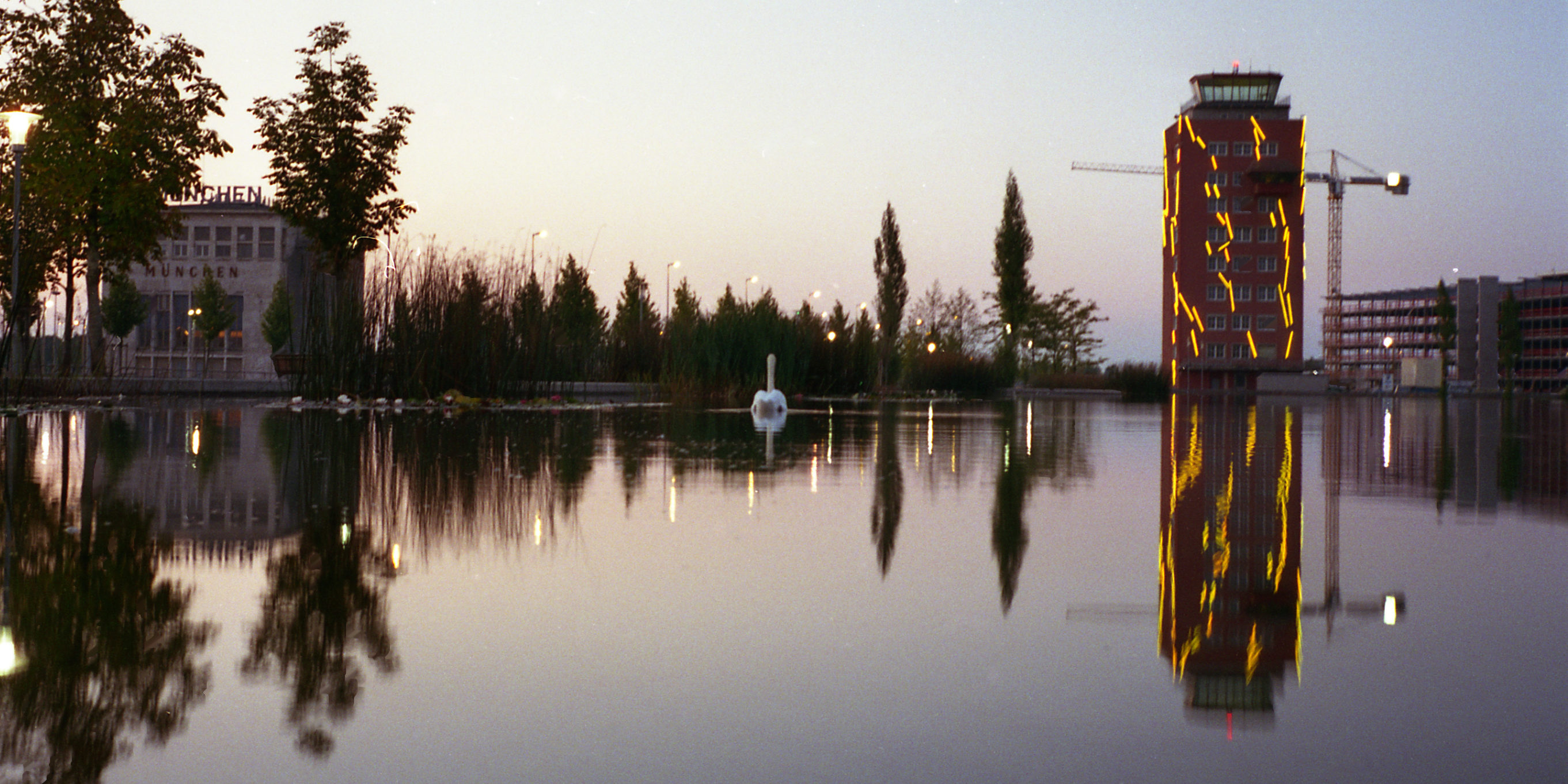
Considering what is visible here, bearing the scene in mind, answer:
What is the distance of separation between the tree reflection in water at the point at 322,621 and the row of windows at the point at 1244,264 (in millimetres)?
74277

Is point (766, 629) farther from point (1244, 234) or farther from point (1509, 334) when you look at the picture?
point (1509, 334)

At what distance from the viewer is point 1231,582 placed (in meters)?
5.33

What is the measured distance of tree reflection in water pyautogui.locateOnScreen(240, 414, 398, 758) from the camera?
335 cm

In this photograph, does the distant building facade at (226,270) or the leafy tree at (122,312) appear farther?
the distant building facade at (226,270)

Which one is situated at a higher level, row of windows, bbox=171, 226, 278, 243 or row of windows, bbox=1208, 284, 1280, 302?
row of windows, bbox=171, 226, 278, 243

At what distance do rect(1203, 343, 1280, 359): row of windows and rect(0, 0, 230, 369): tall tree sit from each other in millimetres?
62391

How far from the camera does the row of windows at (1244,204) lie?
75500 mm

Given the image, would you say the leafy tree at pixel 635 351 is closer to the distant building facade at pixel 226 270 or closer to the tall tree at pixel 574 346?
the tall tree at pixel 574 346

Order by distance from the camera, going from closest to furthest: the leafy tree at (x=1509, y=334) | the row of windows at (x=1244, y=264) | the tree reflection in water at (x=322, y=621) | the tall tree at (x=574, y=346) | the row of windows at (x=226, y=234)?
the tree reflection in water at (x=322, y=621) → the tall tree at (x=574, y=346) → the row of windows at (x=1244, y=264) → the row of windows at (x=226, y=234) → the leafy tree at (x=1509, y=334)

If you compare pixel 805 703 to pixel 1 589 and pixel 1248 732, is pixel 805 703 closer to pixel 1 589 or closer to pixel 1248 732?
pixel 1248 732

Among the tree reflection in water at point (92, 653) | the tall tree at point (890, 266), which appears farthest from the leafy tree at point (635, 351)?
the tall tree at point (890, 266)

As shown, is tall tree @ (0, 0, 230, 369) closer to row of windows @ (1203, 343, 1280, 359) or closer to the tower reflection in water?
the tower reflection in water

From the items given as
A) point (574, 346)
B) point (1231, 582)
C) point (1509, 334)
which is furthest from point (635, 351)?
point (1509, 334)

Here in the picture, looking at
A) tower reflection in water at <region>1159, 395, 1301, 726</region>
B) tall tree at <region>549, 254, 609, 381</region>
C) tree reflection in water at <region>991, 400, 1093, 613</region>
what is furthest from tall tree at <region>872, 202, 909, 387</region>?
tower reflection in water at <region>1159, 395, 1301, 726</region>
